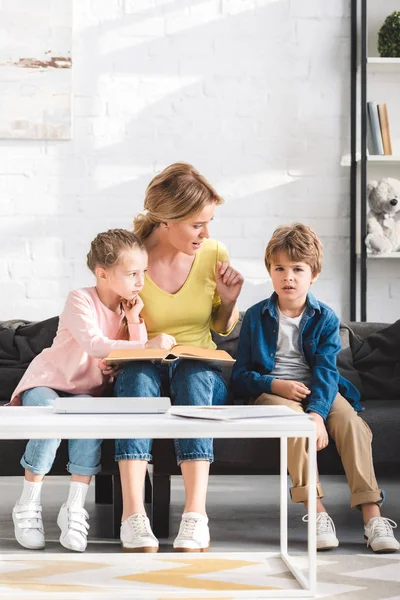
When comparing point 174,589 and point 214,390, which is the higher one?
point 214,390

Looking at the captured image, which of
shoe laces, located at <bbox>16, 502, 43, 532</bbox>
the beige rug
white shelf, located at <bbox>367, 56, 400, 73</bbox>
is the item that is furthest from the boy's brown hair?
white shelf, located at <bbox>367, 56, 400, 73</bbox>

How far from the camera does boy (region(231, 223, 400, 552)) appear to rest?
2.17m

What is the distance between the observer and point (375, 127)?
11.3 feet

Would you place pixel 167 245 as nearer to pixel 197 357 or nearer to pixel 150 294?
pixel 150 294

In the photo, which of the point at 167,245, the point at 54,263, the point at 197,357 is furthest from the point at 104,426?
the point at 54,263

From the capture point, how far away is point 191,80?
139 inches

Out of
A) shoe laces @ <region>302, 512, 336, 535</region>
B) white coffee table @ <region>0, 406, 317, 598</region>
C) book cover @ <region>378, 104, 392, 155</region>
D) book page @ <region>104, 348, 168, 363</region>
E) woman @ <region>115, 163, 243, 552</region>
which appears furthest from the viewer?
book cover @ <region>378, 104, 392, 155</region>

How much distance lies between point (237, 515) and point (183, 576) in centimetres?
80

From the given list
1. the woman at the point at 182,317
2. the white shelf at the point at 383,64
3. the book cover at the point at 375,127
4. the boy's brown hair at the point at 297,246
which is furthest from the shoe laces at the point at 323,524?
the white shelf at the point at 383,64

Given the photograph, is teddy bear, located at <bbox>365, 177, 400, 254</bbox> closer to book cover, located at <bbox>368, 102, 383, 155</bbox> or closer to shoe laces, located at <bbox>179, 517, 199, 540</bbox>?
book cover, located at <bbox>368, 102, 383, 155</bbox>

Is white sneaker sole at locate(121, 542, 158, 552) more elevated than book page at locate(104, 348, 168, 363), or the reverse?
book page at locate(104, 348, 168, 363)

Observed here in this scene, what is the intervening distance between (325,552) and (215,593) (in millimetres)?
487

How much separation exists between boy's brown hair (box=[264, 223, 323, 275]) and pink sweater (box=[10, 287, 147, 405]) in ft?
1.38

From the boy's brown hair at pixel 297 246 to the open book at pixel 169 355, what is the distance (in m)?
0.47
